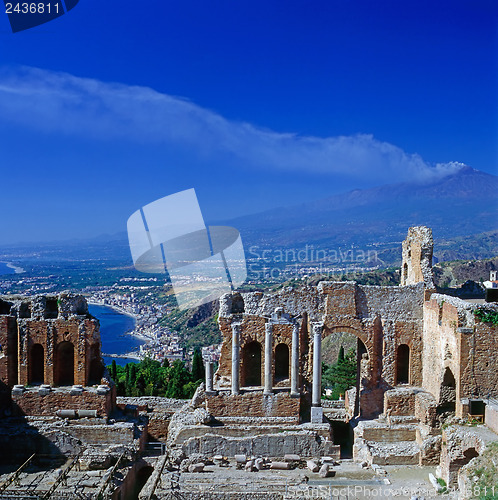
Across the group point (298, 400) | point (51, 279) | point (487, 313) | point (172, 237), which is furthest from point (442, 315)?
point (51, 279)

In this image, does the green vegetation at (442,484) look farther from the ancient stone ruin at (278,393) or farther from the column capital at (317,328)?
the column capital at (317,328)

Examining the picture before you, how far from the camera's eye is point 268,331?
20.3 meters

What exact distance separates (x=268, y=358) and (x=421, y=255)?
7.57 meters

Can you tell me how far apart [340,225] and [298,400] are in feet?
522

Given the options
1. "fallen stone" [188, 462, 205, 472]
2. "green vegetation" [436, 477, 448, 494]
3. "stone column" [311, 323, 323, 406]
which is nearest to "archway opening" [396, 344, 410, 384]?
"stone column" [311, 323, 323, 406]

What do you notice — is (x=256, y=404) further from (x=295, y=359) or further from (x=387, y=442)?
(x=387, y=442)

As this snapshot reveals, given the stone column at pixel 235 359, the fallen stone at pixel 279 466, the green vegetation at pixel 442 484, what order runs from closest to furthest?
1. the green vegetation at pixel 442 484
2. the fallen stone at pixel 279 466
3. the stone column at pixel 235 359

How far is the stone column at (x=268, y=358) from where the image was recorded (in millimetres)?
20214

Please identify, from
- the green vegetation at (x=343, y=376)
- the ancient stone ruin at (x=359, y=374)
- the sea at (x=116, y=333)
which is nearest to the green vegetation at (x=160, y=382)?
the green vegetation at (x=343, y=376)

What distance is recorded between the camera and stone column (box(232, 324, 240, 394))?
792 inches

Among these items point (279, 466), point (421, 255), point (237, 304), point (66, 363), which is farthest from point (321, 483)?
point (66, 363)

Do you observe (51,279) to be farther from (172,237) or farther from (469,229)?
(469,229)

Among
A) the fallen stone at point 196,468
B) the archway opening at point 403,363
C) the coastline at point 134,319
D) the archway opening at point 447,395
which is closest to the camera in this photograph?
the fallen stone at point 196,468

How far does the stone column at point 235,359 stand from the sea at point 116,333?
128 feet
